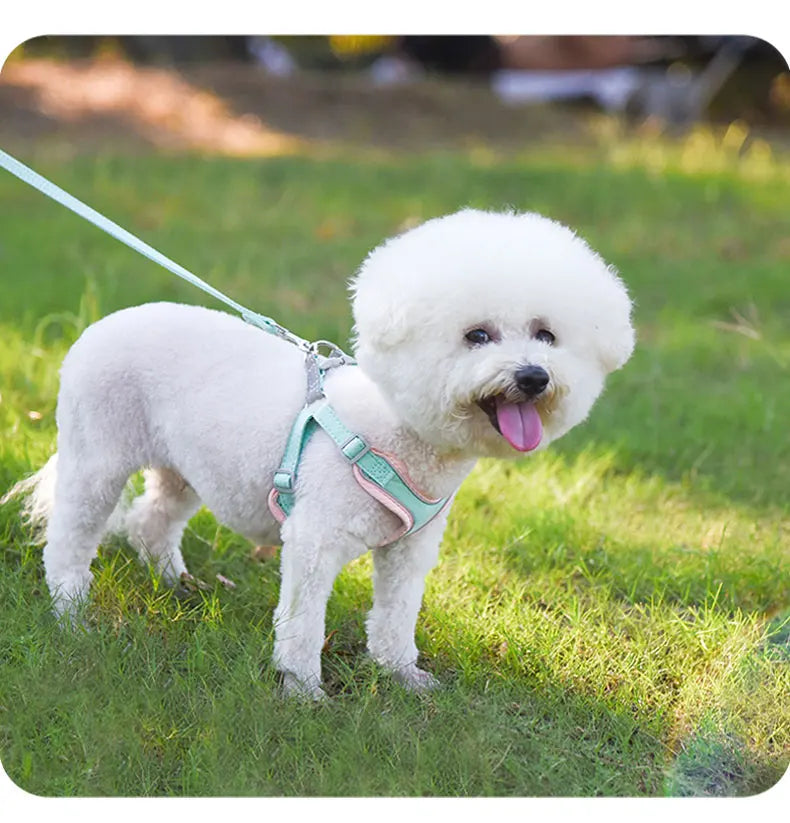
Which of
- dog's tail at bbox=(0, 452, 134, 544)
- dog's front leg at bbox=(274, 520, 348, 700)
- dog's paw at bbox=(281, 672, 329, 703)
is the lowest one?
dog's tail at bbox=(0, 452, 134, 544)

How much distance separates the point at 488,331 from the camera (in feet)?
8.54

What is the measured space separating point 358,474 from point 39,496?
1.26m

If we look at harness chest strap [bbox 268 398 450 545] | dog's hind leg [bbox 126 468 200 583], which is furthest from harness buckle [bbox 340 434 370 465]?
dog's hind leg [bbox 126 468 200 583]

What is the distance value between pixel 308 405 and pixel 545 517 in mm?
1313

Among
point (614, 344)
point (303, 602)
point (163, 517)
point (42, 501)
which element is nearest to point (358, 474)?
point (303, 602)

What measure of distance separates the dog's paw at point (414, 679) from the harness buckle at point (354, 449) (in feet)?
2.14

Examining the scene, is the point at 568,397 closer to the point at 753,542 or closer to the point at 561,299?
the point at 561,299

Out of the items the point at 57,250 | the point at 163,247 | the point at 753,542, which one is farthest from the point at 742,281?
the point at 57,250

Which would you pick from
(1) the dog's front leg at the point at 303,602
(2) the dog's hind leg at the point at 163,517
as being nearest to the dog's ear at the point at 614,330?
(1) the dog's front leg at the point at 303,602

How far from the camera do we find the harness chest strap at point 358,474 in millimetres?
2799

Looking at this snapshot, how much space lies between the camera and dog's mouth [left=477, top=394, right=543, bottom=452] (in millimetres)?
2566

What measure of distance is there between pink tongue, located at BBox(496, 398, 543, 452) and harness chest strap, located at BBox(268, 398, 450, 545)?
368 mm

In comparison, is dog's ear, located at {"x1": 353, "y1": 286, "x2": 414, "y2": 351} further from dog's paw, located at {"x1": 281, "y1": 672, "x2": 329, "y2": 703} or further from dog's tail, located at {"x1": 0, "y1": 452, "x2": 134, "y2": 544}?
dog's tail, located at {"x1": 0, "y1": 452, "x2": 134, "y2": 544}

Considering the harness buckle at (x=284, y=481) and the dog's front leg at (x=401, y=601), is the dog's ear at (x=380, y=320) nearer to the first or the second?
the harness buckle at (x=284, y=481)
